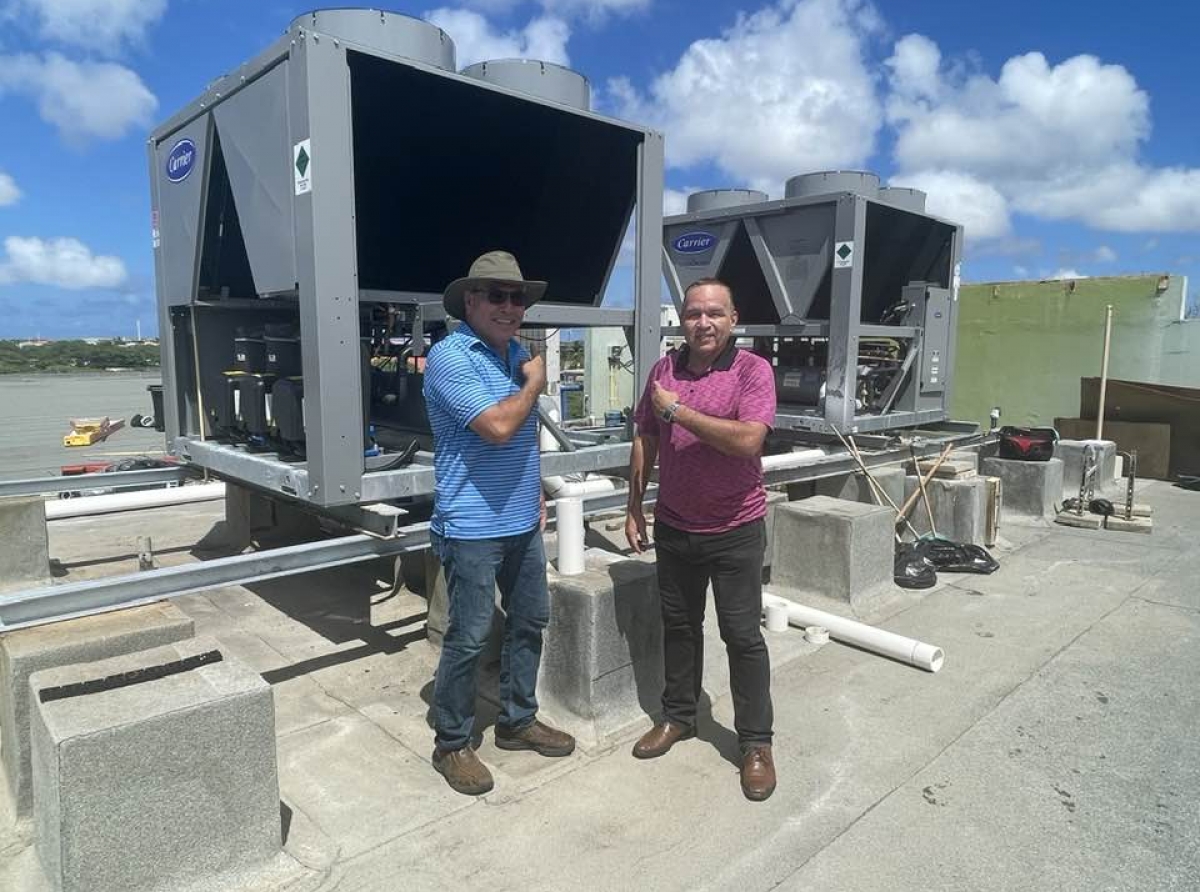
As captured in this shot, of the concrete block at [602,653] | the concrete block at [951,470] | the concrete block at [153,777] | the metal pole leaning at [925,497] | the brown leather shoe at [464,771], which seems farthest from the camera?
the concrete block at [951,470]

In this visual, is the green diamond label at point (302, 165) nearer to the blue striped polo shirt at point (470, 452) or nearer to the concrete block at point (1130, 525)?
the blue striped polo shirt at point (470, 452)

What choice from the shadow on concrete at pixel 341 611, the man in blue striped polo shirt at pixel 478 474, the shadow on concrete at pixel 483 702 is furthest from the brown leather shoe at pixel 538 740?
the shadow on concrete at pixel 341 611

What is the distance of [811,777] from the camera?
10.7ft

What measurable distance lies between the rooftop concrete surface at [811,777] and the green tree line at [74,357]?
5617 centimetres

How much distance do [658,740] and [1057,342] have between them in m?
13.1

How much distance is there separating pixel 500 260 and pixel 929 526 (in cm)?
545

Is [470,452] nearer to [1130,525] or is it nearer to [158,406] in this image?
[158,406]

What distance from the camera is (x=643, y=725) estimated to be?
3.64 metres

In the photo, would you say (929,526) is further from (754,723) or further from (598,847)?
(598,847)

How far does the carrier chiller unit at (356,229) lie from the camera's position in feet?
13.0

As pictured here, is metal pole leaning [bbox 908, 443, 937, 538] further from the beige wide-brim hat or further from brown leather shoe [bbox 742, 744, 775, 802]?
the beige wide-brim hat

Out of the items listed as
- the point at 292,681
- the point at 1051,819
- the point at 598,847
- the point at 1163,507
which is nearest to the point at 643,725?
the point at 598,847

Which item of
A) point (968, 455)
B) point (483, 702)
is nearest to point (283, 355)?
point (483, 702)

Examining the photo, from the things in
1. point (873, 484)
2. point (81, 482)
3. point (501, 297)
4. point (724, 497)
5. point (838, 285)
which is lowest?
point (873, 484)
